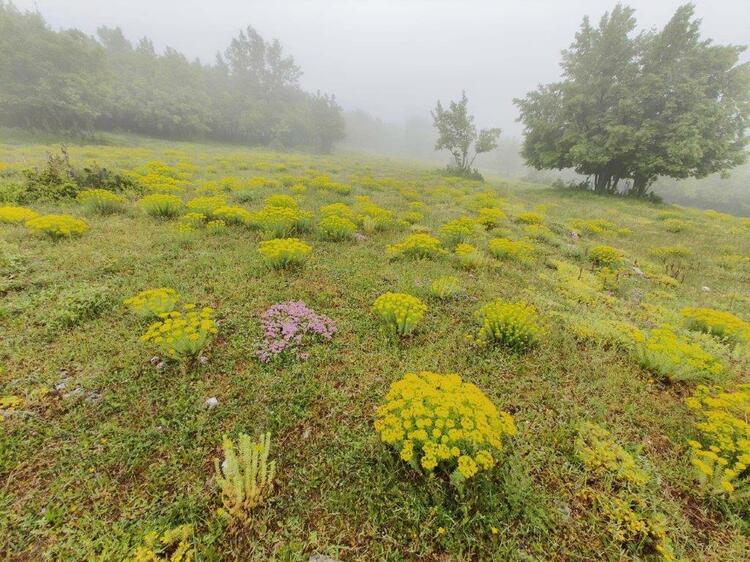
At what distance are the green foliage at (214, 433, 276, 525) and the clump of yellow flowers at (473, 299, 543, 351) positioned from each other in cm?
368

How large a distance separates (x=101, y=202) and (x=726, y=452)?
1417 cm

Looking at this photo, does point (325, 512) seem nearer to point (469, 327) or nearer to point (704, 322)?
point (469, 327)

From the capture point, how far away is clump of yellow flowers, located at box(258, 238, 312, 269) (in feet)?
21.8

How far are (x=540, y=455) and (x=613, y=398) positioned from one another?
1.71 metres

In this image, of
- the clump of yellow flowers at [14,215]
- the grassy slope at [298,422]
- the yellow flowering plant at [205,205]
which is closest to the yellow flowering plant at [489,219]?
the grassy slope at [298,422]

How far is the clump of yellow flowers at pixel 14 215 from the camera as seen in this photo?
747cm

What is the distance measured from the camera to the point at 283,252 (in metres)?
6.85

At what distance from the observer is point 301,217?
908 cm

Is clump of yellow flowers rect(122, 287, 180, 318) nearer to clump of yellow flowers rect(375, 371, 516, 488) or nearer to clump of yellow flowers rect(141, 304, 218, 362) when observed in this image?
clump of yellow flowers rect(141, 304, 218, 362)

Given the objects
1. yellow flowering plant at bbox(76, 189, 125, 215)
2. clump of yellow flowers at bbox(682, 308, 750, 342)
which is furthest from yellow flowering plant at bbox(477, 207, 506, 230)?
yellow flowering plant at bbox(76, 189, 125, 215)

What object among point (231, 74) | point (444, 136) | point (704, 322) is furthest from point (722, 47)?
point (231, 74)

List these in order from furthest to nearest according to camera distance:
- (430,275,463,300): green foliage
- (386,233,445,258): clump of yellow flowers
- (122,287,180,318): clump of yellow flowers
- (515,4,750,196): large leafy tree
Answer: (515,4,750,196): large leafy tree < (386,233,445,258): clump of yellow flowers < (430,275,463,300): green foliage < (122,287,180,318): clump of yellow flowers

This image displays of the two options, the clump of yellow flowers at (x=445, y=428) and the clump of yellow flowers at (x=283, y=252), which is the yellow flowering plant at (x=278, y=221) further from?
the clump of yellow flowers at (x=445, y=428)

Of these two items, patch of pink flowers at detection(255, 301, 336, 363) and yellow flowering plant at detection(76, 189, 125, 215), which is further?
yellow flowering plant at detection(76, 189, 125, 215)
